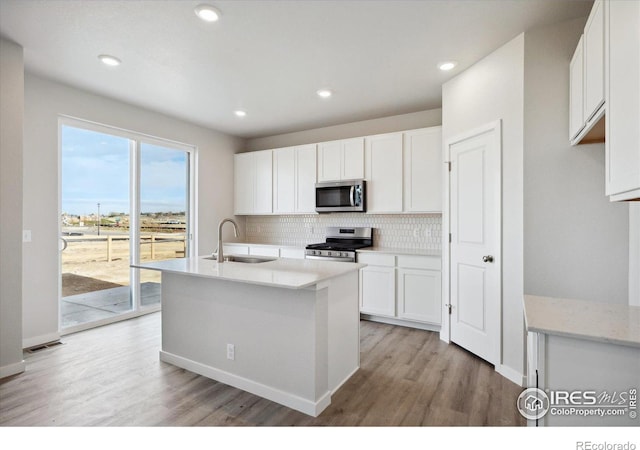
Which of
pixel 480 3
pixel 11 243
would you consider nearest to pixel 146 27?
pixel 11 243

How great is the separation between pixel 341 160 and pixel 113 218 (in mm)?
3004

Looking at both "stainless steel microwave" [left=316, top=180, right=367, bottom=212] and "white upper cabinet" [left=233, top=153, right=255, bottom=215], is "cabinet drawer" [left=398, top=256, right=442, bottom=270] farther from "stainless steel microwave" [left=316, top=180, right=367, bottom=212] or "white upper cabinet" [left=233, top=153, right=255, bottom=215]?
"white upper cabinet" [left=233, top=153, right=255, bottom=215]

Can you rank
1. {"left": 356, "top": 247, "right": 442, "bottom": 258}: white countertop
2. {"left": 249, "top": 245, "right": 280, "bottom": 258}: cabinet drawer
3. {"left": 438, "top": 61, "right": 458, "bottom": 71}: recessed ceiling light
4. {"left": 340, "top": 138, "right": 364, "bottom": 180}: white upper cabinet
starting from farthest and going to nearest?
{"left": 249, "top": 245, "right": 280, "bottom": 258}: cabinet drawer
{"left": 340, "top": 138, "right": 364, "bottom": 180}: white upper cabinet
{"left": 356, "top": 247, "right": 442, "bottom": 258}: white countertop
{"left": 438, "top": 61, "right": 458, "bottom": 71}: recessed ceiling light

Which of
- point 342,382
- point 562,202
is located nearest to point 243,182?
point 342,382

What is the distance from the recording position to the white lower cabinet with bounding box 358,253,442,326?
3.66 meters

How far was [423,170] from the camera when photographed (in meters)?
3.90

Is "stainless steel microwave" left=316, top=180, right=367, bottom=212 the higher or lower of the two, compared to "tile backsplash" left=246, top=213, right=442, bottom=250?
higher

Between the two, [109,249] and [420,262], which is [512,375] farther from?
[109,249]

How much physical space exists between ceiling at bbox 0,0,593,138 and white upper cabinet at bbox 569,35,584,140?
373 millimetres

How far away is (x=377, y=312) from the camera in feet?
13.1

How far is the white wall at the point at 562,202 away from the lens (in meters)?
2.21

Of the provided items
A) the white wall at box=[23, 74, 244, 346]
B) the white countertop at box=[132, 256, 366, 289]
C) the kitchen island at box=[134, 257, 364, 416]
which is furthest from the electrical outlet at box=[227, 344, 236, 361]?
the white wall at box=[23, 74, 244, 346]

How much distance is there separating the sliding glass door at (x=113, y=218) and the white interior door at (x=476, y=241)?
3.73 meters
